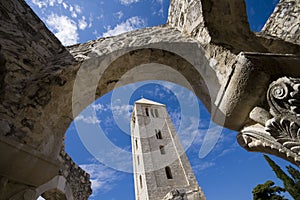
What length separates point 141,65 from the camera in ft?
6.66

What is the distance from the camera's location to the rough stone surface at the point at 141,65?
1278 mm

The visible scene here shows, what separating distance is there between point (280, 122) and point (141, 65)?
1.34 metres

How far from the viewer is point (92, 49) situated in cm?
205

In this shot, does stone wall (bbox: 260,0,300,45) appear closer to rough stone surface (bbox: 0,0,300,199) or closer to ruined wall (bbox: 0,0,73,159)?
rough stone surface (bbox: 0,0,300,199)

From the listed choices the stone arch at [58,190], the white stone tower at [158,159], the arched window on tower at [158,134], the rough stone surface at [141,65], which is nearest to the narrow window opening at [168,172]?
the white stone tower at [158,159]

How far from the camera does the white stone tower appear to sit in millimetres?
15109

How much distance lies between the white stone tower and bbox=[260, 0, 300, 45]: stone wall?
32.7ft

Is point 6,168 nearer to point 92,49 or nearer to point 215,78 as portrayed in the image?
point 92,49

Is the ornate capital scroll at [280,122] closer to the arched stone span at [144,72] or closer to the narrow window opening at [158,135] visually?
the arched stone span at [144,72]

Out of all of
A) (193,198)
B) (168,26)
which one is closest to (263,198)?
(193,198)

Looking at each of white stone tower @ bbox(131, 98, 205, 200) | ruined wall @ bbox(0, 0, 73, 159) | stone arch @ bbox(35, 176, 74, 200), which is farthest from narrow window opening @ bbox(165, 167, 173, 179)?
ruined wall @ bbox(0, 0, 73, 159)

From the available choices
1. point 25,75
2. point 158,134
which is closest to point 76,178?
point 25,75

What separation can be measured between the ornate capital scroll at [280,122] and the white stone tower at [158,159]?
410 inches

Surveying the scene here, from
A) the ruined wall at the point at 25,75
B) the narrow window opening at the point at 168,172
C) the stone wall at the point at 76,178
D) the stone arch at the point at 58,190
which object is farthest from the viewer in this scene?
the narrow window opening at the point at 168,172
